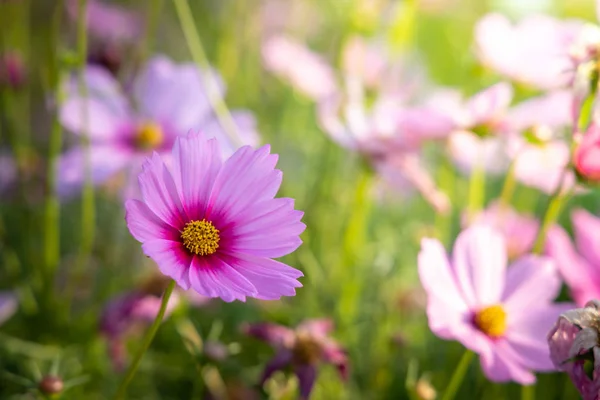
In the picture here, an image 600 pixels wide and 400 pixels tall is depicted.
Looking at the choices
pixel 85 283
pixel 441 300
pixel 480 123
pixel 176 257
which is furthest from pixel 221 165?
pixel 85 283

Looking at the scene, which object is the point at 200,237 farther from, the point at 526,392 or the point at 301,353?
the point at 526,392

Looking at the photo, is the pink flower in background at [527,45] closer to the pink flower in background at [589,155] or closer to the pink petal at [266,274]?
the pink flower in background at [589,155]

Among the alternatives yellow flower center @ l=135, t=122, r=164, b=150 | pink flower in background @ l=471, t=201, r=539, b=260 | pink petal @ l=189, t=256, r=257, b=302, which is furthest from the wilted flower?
yellow flower center @ l=135, t=122, r=164, b=150

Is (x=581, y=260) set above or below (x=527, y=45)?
below

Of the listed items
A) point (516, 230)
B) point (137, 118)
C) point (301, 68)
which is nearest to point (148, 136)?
point (137, 118)

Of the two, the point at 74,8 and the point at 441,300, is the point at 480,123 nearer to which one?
the point at 441,300

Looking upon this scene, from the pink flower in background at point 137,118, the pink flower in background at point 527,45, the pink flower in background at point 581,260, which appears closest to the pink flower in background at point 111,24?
the pink flower in background at point 137,118
